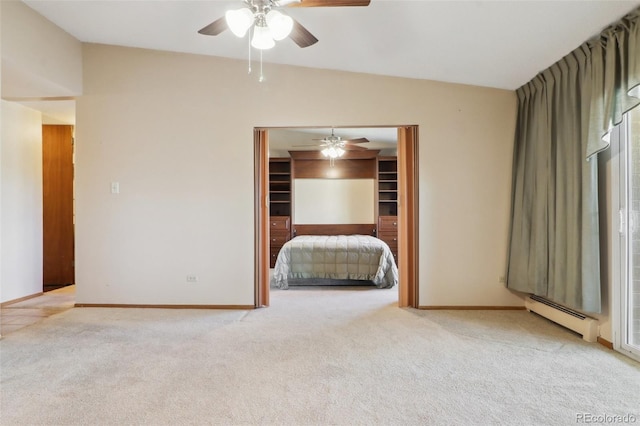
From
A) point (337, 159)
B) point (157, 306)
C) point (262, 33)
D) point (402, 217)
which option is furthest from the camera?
point (337, 159)

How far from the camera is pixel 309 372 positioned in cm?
219

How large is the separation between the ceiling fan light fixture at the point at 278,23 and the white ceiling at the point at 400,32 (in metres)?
0.75

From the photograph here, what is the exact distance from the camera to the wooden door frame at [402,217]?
368 cm

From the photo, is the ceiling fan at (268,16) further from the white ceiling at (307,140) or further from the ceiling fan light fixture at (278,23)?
the white ceiling at (307,140)

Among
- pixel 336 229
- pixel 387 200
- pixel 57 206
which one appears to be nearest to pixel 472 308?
pixel 387 200

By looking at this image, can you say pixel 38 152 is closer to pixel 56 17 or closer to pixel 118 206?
pixel 118 206

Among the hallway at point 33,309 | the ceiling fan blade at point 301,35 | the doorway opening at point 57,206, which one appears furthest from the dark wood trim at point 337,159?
the ceiling fan blade at point 301,35

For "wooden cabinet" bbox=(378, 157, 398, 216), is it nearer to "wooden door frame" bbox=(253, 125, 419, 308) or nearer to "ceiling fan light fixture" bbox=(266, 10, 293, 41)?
"wooden door frame" bbox=(253, 125, 419, 308)

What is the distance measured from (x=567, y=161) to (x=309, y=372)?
9.00 ft

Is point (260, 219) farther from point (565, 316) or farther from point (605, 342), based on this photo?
point (605, 342)

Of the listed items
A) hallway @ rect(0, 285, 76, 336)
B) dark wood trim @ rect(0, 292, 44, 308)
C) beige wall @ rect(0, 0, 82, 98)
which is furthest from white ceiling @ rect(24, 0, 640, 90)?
dark wood trim @ rect(0, 292, 44, 308)

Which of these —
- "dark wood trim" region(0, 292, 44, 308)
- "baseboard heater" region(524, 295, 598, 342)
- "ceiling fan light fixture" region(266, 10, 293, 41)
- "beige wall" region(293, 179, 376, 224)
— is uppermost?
"ceiling fan light fixture" region(266, 10, 293, 41)

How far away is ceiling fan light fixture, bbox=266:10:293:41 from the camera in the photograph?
195cm

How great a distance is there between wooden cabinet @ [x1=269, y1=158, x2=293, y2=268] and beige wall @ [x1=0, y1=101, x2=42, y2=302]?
3.71 meters
